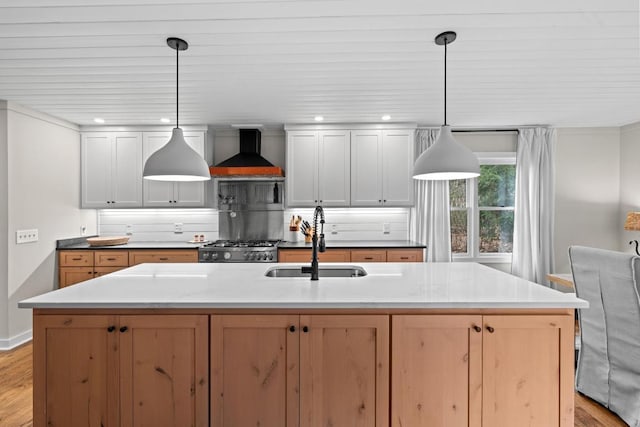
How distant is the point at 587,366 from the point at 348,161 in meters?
3.04

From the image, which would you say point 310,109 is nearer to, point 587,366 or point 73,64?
point 73,64

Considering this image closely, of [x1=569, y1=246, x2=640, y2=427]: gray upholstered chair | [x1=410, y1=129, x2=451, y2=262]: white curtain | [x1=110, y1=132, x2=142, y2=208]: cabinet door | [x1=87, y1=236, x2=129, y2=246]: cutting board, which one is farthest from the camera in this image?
[x1=410, y1=129, x2=451, y2=262]: white curtain

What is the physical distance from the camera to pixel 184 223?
16.0 feet

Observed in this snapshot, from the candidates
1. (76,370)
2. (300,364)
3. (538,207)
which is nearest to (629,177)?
(538,207)

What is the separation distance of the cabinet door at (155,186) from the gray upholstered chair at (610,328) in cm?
432

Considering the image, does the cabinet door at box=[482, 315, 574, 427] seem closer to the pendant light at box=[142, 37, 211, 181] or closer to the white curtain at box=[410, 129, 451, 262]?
the pendant light at box=[142, 37, 211, 181]

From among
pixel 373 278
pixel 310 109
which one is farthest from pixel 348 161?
pixel 373 278

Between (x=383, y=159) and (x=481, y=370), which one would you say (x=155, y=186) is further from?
(x=481, y=370)

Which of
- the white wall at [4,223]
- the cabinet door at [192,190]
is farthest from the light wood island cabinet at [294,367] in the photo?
the white wall at [4,223]

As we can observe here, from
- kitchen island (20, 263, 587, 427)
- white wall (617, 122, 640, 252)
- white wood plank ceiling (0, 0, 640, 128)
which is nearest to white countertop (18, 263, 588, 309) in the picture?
kitchen island (20, 263, 587, 427)

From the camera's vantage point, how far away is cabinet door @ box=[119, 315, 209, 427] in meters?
1.75

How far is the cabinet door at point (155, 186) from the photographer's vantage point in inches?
178

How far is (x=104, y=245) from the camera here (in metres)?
4.32

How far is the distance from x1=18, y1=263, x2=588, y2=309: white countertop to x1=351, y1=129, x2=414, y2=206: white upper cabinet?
6.94 ft
